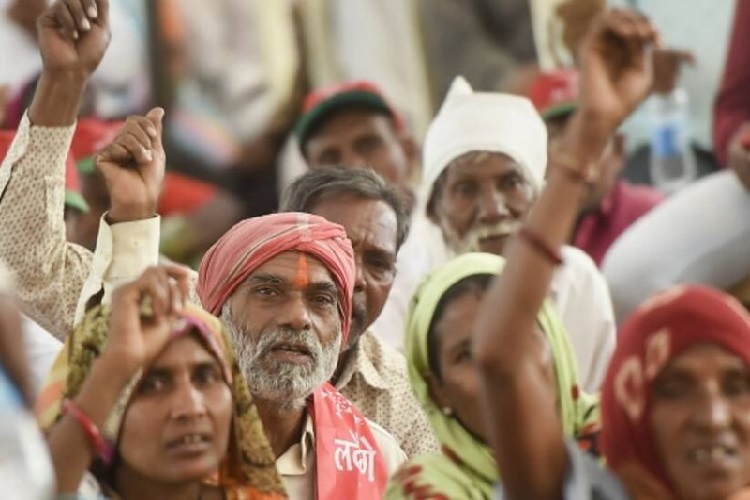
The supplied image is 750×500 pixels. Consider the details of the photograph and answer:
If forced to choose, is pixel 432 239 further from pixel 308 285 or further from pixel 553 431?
pixel 553 431

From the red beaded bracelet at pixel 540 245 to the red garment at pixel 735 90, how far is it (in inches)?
93.3

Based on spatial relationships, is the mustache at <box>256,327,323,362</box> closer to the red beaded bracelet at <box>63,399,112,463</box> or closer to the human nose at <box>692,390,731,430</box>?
the red beaded bracelet at <box>63,399,112,463</box>

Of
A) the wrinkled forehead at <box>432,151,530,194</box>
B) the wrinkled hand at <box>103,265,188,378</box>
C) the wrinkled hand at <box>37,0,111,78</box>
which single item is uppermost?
the wrinkled hand at <box>37,0,111,78</box>

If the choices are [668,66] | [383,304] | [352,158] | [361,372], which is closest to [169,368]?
[361,372]

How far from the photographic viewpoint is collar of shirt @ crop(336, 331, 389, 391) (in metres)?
5.89

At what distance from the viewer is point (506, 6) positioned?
895 cm

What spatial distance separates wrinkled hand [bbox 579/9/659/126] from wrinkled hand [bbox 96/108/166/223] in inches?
53.3

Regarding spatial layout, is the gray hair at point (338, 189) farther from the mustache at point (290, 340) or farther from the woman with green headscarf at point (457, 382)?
the woman with green headscarf at point (457, 382)

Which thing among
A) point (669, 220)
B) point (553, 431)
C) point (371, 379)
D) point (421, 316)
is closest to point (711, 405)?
point (553, 431)

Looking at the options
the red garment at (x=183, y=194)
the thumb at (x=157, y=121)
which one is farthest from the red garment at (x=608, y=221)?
the thumb at (x=157, y=121)

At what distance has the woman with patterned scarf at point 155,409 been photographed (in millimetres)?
4277

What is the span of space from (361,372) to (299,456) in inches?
26.7

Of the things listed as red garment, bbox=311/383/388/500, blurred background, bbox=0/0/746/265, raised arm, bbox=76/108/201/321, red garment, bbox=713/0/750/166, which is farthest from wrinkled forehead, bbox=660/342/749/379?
blurred background, bbox=0/0/746/265

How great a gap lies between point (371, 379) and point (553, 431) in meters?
1.71
